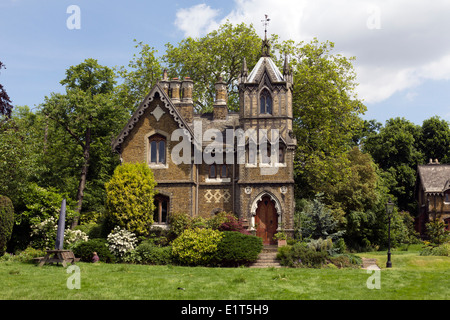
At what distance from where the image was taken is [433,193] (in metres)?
53.1

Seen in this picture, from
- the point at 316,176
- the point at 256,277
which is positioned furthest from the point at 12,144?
the point at 316,176

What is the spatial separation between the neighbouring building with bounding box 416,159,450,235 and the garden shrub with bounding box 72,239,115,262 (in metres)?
38.3

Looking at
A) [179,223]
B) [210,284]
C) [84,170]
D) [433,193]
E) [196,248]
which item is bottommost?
[210,284]

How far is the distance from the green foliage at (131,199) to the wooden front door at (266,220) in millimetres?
7163

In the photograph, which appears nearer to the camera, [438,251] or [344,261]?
[344,261]

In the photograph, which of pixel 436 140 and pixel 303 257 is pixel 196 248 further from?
pixel 436 140

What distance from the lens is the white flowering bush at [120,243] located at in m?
26.1

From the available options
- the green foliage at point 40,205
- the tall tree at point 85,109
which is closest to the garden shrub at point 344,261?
the green foliage at point 40,205

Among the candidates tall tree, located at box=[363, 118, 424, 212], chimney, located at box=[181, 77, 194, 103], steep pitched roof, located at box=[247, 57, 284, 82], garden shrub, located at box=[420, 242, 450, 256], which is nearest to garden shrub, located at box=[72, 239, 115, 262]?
chimney, located at box=[181, 77, 194, 103]

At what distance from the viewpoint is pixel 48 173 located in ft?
126

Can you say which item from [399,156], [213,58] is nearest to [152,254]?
[213,58]

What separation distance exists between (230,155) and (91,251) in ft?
38.4

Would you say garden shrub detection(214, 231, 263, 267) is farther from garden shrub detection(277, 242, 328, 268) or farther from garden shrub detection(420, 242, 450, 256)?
garden shrub detection(420, 242, 450, 256)

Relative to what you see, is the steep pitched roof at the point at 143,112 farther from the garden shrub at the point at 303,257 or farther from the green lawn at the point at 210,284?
the green lawn at the point at 210,284
